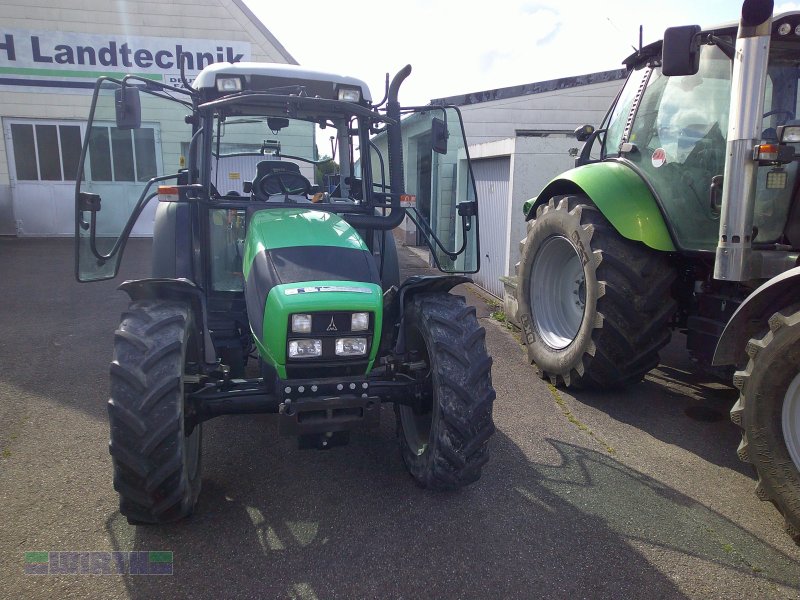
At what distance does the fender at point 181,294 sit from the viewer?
10.5ft

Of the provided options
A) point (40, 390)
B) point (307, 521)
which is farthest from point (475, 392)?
point (40, 390)

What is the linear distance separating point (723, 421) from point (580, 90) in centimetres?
963

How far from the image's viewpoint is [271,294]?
2959 mm

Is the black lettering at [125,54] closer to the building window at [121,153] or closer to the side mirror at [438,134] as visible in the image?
the building window at [121,153]

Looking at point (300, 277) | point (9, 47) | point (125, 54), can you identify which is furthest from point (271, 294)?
point (9, 47)

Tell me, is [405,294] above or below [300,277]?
below

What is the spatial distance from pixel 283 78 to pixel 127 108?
3.12 ft

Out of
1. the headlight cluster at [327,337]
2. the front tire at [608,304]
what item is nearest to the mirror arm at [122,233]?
the headlight cluster at [327,337]

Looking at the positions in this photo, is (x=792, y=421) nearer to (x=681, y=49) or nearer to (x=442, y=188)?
(x=681, y=49)

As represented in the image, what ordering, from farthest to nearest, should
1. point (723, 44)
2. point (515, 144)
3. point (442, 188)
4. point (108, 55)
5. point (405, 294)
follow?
point (108, 55) < point (442, 188) < point (515, 144) < point (723, 44) < point (405, 294)

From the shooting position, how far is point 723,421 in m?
4.37

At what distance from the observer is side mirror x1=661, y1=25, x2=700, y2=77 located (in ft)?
11.1

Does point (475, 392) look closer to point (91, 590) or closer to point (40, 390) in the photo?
point (91, 590)

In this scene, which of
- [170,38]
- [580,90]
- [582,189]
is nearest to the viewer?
[582,189]
